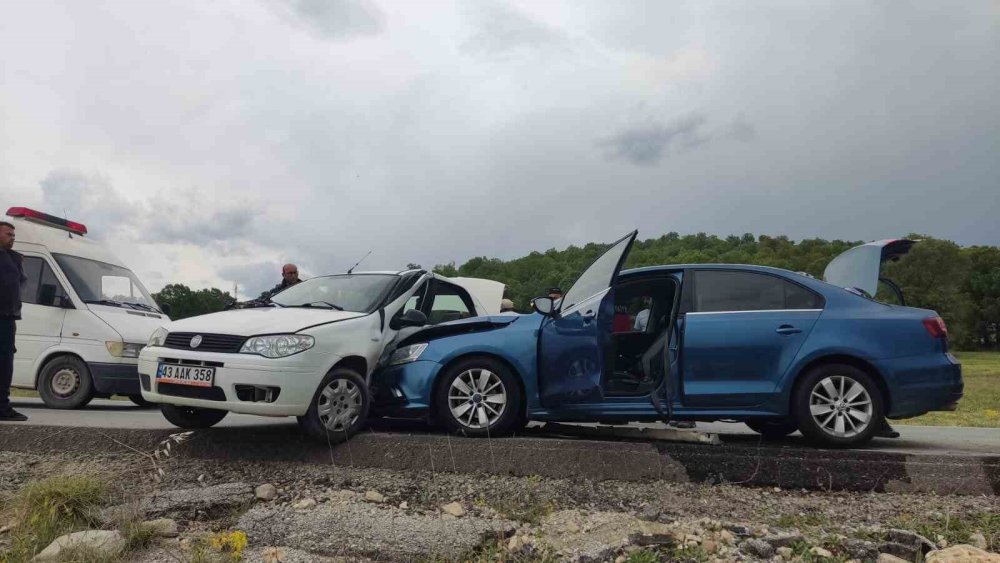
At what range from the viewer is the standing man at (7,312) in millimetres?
6602

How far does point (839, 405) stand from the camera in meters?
5.77

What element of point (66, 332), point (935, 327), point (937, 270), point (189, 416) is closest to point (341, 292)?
point (189, 416)

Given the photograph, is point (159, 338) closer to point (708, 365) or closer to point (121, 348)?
point (121, 348)

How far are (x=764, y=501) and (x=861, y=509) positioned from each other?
0.64 metres

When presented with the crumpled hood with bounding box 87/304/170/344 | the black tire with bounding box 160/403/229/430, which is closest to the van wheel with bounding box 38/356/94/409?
the crumpled hood with bounding box 87/304/170/344

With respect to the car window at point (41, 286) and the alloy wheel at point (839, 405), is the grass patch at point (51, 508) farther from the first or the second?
the alloy wheel at point (839, 405)

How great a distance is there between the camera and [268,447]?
225 inches

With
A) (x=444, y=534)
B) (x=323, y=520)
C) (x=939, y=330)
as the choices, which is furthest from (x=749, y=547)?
(x=939, y=330)

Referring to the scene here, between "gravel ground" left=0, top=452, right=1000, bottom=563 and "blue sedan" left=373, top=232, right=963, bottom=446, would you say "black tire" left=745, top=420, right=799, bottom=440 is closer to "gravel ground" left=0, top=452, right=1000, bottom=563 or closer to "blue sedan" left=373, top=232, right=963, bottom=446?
"blue sedan" left=373, top=232, right=963, bottom=446

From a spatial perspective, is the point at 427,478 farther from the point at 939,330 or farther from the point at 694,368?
the point at 939,330

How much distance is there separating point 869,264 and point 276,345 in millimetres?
5248

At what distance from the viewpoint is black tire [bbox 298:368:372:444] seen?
547 centimetres

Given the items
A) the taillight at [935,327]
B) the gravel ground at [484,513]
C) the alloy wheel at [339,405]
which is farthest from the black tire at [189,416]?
the taillight at [935,327]

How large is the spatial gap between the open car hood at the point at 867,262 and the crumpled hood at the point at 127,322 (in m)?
7.62
